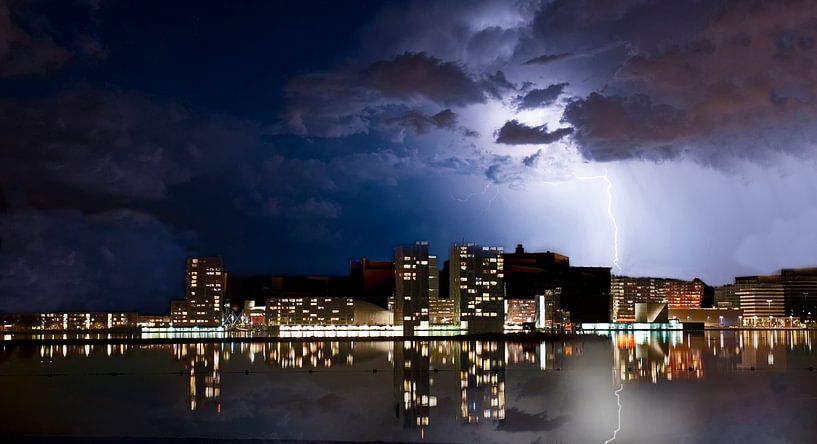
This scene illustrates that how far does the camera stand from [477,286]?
178625mm

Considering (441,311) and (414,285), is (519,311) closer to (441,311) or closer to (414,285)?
(441,311)

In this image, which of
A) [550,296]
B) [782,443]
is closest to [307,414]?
[782,443]

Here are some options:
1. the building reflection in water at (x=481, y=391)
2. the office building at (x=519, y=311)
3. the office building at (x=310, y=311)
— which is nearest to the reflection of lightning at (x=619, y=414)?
the building reflection in water at (x=481, y=391)

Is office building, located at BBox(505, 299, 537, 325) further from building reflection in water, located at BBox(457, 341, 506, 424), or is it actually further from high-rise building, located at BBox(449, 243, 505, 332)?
building reflection in water, located at BBox(457, 341, 506, 424)

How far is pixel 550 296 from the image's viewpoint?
186 meters

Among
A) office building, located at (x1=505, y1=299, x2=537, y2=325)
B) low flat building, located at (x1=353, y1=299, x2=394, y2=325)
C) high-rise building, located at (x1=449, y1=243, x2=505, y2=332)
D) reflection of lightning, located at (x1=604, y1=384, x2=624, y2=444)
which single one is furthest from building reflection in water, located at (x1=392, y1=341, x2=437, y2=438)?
office building, located at (x1=505, y1=299, x2=537, y2=325)

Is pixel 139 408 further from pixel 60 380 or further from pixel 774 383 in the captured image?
pixel 774 383

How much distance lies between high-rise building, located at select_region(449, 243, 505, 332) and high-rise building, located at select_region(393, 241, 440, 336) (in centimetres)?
527

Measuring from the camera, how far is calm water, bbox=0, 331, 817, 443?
2591cm

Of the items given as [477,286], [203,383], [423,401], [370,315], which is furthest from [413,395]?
[370,315]

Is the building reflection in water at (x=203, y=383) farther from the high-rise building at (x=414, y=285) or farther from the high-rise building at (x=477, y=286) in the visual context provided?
the high-rise building at (x=477, y=286)

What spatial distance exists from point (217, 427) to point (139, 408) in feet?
24.7

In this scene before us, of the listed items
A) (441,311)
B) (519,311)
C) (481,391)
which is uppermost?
(441,311)

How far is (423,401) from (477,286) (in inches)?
5737
